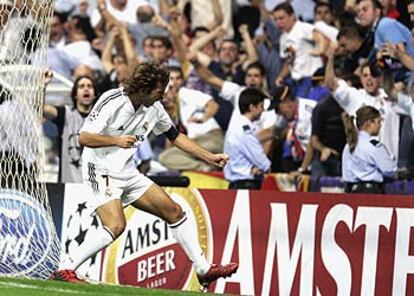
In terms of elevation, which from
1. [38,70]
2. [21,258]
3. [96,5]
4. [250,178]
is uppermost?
[96,5]

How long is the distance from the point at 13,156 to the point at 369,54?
4.08 m

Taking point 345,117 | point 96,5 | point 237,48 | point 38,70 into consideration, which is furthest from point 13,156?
point 96,5

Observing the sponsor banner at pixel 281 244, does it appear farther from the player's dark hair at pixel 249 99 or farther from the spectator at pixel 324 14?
the spectator at pixel 324 14

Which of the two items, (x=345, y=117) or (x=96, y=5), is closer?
(x=345, y=117)

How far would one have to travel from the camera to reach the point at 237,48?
1669 cm

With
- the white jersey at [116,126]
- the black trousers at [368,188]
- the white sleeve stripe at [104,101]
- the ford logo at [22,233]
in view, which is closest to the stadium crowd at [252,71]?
the black trousers at [368,188]

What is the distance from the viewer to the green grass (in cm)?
973

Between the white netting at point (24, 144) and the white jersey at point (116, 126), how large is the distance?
174 cm

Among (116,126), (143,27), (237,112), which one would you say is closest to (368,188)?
(237,112)

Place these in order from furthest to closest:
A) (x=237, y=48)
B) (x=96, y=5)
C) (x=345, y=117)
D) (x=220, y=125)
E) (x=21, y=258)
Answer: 1. (x=96, y=5)
2. (x=237, y=48)
3. (x=220, y=125)
4. (x=345, y=117)
5. (x=21, y=258)

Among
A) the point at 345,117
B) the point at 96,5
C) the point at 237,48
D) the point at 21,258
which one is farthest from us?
the point at 96,5

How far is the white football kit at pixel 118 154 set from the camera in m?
10.5

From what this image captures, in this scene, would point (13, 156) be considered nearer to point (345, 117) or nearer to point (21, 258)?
point (21, 258)

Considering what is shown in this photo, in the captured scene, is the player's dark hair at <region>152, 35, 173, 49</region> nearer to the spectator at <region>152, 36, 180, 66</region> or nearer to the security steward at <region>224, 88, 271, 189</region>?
the spectator at <region>152, 36, 180, 66</region>
